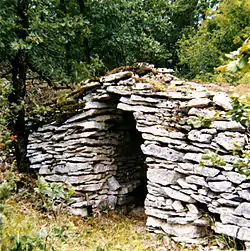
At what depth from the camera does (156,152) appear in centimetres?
398

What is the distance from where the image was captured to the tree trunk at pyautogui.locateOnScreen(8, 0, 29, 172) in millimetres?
4902

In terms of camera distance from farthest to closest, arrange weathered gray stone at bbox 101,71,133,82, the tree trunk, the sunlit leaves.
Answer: the tree trunk, weathered gray stone at bbox 101,71,133,82, the sunlit leaves

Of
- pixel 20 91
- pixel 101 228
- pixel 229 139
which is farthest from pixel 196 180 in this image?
pixel 20 91

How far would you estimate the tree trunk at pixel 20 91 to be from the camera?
490cm

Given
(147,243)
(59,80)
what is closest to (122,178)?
(147,243)

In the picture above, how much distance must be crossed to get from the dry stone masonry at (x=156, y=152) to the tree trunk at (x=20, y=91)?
8.3 inches

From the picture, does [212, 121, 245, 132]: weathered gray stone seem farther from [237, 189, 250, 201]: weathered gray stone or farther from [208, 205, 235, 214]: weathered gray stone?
[208, 205, 235, 214]: weathered gray stone

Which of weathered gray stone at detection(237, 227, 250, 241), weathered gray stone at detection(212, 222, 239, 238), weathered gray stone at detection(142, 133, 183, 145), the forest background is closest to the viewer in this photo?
weathered gray stone at detection(237, 227, 250, 241)

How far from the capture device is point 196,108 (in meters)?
3.70

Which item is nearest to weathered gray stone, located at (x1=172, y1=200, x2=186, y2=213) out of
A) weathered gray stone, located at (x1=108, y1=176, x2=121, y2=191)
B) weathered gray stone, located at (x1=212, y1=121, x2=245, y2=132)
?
weathered gray stone, located at (x1=212, y1=121, x2=245, y2=132)

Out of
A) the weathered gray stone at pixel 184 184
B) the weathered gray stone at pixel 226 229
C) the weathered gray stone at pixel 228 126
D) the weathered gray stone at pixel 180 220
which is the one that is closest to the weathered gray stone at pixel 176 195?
the weathered gray stone at pixel 184 184

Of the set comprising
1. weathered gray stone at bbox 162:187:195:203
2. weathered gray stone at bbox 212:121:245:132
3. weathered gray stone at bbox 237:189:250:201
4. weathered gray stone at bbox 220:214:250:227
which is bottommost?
weathered gray stone at bbox 220:214:250:227

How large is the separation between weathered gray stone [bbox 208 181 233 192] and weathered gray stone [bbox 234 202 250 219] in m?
0.21

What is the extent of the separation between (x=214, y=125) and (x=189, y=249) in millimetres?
1670
